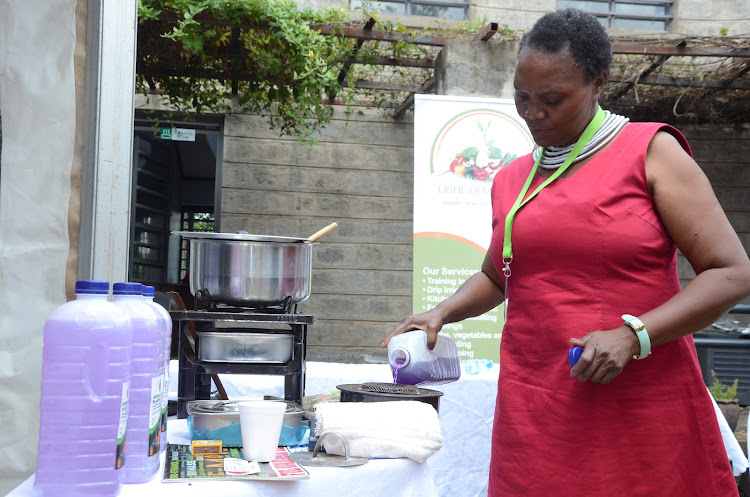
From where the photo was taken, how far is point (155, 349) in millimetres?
1329

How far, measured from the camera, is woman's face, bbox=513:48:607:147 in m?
1.54

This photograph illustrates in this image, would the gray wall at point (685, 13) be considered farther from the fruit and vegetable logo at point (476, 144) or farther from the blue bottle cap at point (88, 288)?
the blue bottle cap at point (88, 288)

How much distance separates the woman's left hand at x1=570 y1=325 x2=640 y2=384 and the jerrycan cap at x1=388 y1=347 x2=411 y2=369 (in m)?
0.58

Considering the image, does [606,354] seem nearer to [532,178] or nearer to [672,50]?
[532,178]

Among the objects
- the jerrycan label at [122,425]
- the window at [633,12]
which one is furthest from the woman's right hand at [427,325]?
the window at [633,12]

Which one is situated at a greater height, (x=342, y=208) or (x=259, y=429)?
(x=342, y=208)

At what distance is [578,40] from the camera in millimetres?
1546

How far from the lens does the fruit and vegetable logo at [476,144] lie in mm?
4898

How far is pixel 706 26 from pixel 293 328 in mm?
7457

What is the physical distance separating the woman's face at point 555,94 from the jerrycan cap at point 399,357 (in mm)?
664

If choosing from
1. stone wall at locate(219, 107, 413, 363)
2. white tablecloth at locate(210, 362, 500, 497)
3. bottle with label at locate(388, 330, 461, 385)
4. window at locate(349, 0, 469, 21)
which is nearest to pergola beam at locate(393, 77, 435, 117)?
stone wall at locate(219, 107, 413, 363)

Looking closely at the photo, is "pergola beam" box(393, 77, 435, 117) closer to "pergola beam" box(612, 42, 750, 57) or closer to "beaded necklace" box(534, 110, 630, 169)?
"pergola beam" box(612, 42, 750, 57)

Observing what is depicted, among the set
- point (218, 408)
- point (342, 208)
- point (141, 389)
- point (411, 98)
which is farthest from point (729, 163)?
point (141, 389)

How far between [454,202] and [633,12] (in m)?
4.52
